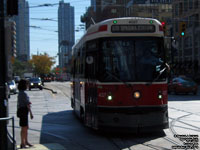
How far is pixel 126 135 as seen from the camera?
33.9 ft

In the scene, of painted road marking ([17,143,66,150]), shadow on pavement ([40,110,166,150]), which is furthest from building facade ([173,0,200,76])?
painted road marking ([17,143,66,150])

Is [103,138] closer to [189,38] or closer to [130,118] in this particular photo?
[130,118]

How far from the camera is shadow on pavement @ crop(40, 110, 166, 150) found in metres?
8.89

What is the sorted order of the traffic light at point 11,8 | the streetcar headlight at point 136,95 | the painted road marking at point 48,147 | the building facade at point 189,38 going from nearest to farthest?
the traffic light at point 11,8 < the painted road marking at point 48,147 < the streetcar headlight at point 136,95 < the building facade at point 189,38

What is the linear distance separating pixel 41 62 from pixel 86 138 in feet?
402

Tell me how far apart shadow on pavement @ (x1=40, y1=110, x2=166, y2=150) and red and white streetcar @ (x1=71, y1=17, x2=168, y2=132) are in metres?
0.37

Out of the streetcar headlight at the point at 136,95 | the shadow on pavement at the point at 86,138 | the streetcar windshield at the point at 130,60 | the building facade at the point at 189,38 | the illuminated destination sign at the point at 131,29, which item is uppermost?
the building facade at the point at 189,38

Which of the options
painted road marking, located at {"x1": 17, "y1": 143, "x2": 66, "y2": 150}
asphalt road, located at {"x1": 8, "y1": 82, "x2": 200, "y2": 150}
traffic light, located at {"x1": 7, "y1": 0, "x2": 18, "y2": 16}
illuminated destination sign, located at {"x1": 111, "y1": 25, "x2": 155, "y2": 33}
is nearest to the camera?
traffic light, located at {"x1": 7, "y1": 0, "x2": 18, "y2": 16}

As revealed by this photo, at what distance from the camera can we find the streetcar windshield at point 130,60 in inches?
381

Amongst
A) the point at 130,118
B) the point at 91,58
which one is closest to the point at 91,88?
→ the point at 91,58

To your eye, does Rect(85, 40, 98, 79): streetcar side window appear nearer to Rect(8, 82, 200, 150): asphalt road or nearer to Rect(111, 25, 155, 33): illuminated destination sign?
Rect(111, 25, 155, 33): illuminated destination sign

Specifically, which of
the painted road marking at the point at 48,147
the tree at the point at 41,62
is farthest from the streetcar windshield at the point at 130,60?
the tree at the point at 41,62

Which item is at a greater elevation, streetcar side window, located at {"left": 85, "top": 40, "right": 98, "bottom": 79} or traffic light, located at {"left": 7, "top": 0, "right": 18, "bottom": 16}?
traffic light, located at {"left": 7, "top": 0, "right": 18, "bottom": 16}

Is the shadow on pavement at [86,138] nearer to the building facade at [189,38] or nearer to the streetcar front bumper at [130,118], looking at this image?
the streetcar front bumper at [130,118]
